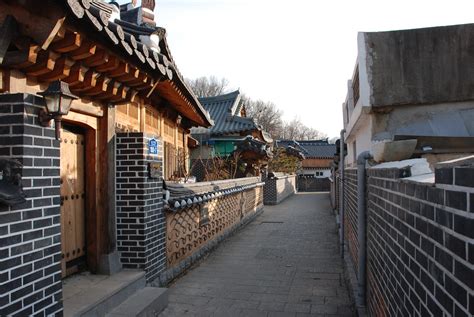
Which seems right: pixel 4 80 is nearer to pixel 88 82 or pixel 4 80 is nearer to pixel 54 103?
pixel 54 103

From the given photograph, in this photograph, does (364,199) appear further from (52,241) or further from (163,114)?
(163,114)

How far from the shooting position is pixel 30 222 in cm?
321

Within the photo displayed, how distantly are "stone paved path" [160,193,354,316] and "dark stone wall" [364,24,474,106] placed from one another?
3051 millimetres

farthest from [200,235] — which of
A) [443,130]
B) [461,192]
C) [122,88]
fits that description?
[461,192]

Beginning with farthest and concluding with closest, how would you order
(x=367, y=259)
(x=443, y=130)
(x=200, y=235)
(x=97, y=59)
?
1. (x=200, y=235)
2. (x=443, y=130)
3. (x=367, y=259)
4. (x=97, y=59)

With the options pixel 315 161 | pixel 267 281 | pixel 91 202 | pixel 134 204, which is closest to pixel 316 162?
pixel 315 161

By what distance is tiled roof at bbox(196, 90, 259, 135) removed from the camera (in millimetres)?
21062

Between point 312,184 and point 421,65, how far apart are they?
105ft

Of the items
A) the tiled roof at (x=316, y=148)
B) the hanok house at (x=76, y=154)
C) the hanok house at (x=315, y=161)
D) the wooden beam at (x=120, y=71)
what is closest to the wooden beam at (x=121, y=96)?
the hanok house at (x=76, y=154)

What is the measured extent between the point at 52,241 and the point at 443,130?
527cm

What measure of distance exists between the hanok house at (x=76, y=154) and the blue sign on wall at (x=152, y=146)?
0.03 m

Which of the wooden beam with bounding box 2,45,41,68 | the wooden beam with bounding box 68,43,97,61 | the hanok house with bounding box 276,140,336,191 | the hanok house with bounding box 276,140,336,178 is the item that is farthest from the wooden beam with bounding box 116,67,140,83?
the hanok house with bounding box 276,140,336,178

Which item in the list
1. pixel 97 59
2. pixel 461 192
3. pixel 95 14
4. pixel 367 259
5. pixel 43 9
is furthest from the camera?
pixel 367 259

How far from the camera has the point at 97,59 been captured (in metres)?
4.23
